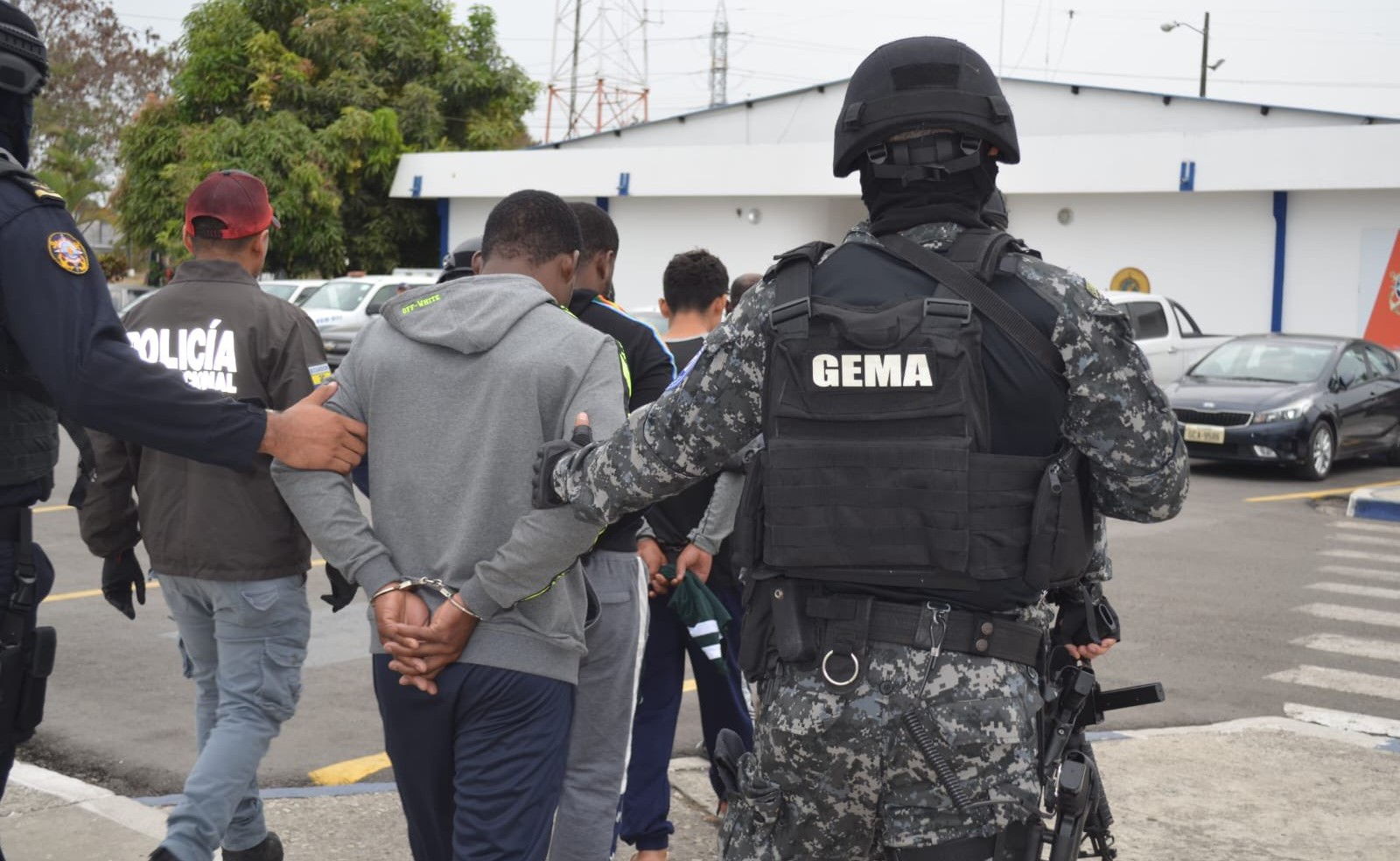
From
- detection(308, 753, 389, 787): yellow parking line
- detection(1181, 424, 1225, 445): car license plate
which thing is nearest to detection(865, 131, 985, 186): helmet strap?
detection(308, 753, 389, 787): yellow parking line

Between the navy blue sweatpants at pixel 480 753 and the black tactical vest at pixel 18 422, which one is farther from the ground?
the black tactical vest at pixel 18 422

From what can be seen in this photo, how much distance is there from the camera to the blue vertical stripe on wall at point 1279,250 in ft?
80.7

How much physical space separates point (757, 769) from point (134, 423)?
5.14ft

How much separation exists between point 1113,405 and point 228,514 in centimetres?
252

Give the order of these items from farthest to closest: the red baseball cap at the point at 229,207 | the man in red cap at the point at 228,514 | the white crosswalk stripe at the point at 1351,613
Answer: the white crosswalk stripe at the point at 1351,613 → the red baseball cap at the point at 229,207 → the man in red cap at the point at 228,514

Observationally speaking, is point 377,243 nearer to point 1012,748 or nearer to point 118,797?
point 118,797

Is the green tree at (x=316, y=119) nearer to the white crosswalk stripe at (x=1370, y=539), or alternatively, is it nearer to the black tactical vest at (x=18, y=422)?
the white crosswalk stripe at (x=1370, y=539)

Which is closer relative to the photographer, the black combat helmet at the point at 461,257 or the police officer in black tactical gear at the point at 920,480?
the police officer in black tactical gear at the point at 920,480

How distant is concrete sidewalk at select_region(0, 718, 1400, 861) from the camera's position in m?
4.57

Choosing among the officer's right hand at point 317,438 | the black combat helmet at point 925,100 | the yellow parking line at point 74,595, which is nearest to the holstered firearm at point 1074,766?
the black combat helmet at point 925,100

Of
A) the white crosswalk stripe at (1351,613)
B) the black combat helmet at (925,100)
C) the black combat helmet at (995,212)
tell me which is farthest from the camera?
the white crosswalk stripe at (1351,613)

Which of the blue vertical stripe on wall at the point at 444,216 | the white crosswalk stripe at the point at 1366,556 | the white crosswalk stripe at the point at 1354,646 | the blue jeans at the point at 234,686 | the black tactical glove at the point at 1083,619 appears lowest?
the white crosswalk stripe at the point at 1354,646

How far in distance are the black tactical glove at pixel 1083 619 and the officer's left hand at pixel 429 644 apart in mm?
1276

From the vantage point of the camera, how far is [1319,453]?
1552cm
